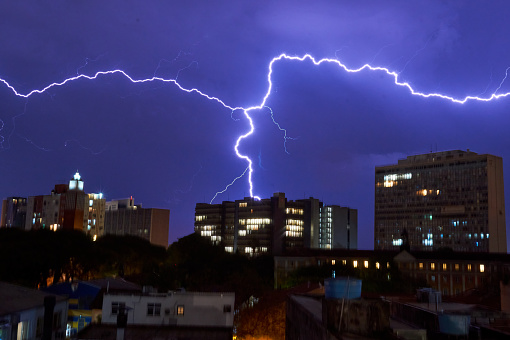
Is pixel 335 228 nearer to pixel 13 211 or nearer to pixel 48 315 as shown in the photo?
pixel 13 211

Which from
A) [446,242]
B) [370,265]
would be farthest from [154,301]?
[446,242]

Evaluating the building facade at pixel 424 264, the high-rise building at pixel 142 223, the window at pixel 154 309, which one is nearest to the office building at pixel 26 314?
the window at pixel 154 309

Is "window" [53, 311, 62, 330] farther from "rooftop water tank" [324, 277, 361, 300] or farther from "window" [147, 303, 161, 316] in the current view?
"rooftop water tank" [324, 277, 361, 300]

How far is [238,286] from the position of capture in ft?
180

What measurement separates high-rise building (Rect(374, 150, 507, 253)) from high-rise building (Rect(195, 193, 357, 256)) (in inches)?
800

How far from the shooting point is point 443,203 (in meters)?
137

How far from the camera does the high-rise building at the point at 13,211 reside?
169625mm

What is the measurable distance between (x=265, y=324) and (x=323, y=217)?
129 meters

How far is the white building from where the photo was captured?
3084 centimetres

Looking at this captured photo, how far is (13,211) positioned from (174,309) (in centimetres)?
16697

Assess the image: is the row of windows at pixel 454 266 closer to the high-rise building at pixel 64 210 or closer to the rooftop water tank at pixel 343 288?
the rooftop water tank at pixel 343 288

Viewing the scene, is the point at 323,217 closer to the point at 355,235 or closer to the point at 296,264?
the point at 355,235

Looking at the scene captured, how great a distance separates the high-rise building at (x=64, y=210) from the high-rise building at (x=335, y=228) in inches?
2721

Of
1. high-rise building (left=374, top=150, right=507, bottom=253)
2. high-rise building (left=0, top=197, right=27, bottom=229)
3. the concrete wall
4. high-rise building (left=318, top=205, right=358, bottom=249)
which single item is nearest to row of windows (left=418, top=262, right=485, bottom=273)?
high-rise building (left=374, top=150, right=507, bottom=253)
